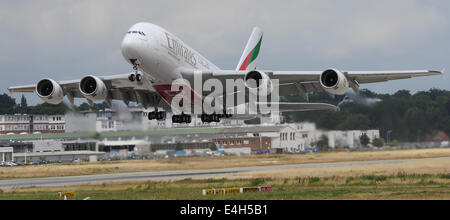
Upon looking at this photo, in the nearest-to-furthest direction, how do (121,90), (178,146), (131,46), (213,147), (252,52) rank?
(131,46), (121,90), (252,52), (178,146), (213,147)

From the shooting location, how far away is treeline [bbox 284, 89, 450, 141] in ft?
167

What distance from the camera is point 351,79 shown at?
36.8 metres

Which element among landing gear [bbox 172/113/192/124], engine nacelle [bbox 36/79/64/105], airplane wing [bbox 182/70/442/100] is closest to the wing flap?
landing gear [bbox 172/113/192/124]

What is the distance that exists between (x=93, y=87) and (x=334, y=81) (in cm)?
1433

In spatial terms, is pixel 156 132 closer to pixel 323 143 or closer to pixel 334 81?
pixel 323 143

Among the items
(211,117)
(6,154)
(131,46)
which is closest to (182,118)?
(211,117)

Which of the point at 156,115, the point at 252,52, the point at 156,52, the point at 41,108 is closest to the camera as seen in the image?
the point at 156,52

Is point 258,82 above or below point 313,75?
below

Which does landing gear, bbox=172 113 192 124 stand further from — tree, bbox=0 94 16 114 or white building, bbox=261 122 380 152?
tree, bbox=0 94 16 114

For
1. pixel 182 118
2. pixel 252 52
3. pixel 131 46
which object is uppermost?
pixel 252 52

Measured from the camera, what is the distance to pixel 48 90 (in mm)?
38469

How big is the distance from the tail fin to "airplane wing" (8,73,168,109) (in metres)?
8.44

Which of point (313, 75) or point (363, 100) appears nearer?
point (313, 75)
